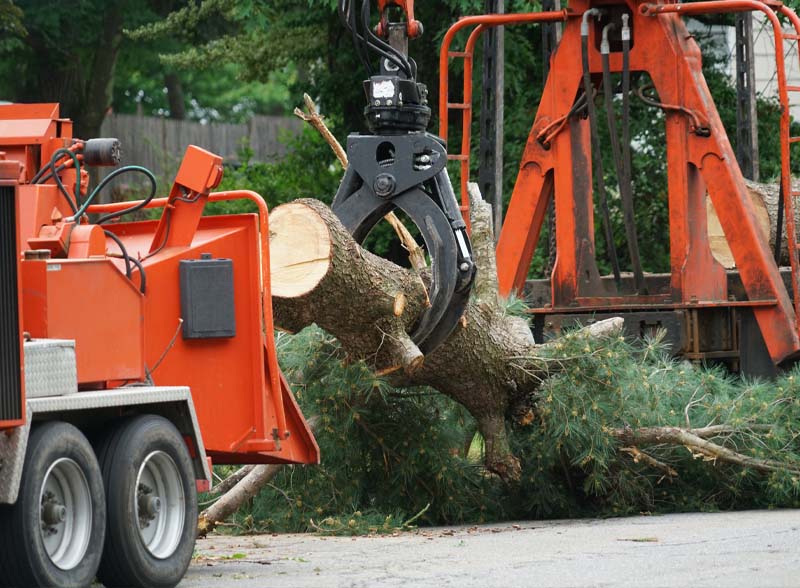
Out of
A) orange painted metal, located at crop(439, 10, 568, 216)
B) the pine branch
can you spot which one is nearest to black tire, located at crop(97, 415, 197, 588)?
the pine branch

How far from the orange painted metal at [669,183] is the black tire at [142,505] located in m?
5.05

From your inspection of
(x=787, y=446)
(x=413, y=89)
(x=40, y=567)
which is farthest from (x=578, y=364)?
(x=40, y=567)

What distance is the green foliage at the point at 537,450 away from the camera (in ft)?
29.6

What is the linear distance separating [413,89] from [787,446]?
3357mm

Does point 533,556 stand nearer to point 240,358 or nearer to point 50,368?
point 240,358

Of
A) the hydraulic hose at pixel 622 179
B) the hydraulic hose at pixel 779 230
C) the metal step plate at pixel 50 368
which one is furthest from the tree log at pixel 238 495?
the hydraulic hose at pixel 779 230

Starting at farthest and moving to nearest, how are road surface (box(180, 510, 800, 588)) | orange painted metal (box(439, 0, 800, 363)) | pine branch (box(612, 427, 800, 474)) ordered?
orange painted metal (box(439, 0, 800, 363)), pine branch (box(612, 427, 800, 474)), road surface (box(180, 510, 800, 588))

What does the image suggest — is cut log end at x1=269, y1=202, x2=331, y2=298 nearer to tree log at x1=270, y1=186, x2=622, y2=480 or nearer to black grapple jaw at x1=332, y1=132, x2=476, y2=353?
tree log at x1=270, y1=186, x2=622, y2=480

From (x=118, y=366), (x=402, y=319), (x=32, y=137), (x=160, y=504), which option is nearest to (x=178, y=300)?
(x=118, y=366)

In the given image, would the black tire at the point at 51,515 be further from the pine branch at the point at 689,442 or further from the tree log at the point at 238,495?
the pine branch at the point at 689,442

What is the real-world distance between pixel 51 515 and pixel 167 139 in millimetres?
24260

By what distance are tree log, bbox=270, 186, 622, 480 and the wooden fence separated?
14.6 metres

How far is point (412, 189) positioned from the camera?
8.11 m

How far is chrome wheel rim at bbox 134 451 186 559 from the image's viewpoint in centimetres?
651
